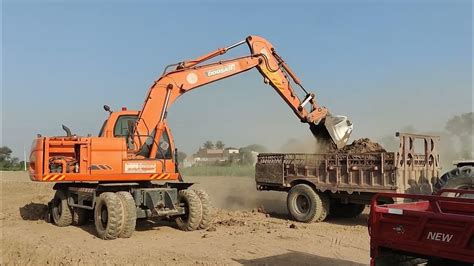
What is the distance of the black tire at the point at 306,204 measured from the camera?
13039 millimetres

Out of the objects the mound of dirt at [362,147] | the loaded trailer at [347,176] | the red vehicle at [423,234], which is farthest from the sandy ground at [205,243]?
the red vehicle at [423,234]

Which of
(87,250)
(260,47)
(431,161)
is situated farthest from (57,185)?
(431,161)

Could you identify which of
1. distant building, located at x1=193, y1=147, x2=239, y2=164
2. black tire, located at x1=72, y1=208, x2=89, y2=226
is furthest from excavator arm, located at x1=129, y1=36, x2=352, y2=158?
distant building, located at x1=193, y1=147, x2=239, y2=164

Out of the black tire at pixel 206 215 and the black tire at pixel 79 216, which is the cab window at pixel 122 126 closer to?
the black tire at pixel 79 216

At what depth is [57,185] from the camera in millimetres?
12945

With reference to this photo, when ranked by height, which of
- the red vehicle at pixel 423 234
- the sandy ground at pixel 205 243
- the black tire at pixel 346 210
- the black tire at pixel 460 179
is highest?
the black tire at pixel 460 179

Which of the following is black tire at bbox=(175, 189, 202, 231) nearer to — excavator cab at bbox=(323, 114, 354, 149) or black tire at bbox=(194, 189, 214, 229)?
black tire at bbox=(194, 189, 214, 229)

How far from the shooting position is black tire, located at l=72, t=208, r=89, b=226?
493 inches

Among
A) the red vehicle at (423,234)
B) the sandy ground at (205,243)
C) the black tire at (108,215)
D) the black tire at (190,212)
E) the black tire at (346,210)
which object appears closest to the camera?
the red vehicle at (423,234)

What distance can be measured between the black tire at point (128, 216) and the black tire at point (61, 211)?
243cm

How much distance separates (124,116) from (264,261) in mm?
5708

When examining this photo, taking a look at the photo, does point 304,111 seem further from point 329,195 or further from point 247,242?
point 247,242

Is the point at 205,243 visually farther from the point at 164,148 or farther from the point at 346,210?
the point at 346,210

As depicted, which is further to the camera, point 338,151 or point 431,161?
point 338,151
